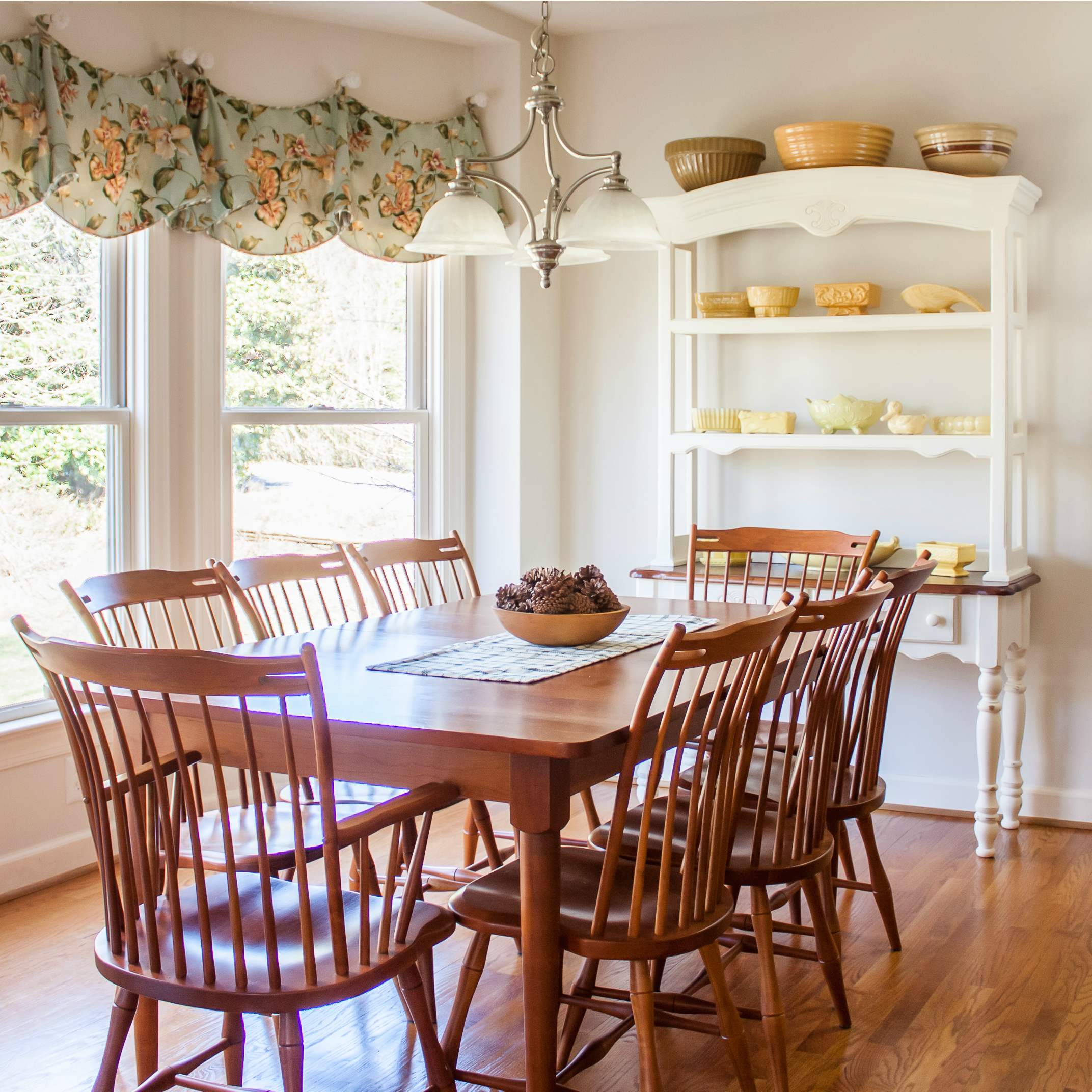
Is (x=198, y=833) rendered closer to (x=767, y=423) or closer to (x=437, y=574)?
(x=437, y=574)

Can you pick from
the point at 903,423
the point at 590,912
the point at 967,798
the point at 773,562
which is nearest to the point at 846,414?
the point at 903,423

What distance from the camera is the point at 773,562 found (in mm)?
4047

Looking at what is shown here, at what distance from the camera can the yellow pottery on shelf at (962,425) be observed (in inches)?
147

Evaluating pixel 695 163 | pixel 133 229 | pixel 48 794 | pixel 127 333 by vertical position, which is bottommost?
pixel 48 794

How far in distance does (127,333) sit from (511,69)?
5.66 ft

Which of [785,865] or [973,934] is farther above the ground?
[785,865]

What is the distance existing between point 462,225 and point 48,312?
1.48 metres

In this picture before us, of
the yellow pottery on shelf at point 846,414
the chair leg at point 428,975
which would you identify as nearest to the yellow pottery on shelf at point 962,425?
the yellow pottery on shelf at point 846,414

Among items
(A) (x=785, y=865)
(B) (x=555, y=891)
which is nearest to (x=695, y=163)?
(A) (x=785, y=865)

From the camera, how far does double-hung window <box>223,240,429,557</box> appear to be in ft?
12.8

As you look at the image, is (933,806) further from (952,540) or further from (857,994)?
(857,994)

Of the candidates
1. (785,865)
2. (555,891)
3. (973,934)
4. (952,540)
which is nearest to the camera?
(555,891)

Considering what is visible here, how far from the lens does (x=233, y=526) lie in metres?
3.87

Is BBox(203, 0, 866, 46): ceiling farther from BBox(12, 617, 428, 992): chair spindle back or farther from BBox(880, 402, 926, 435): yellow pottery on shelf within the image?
BBox(12, 617, 428, 992): chair spindle back
